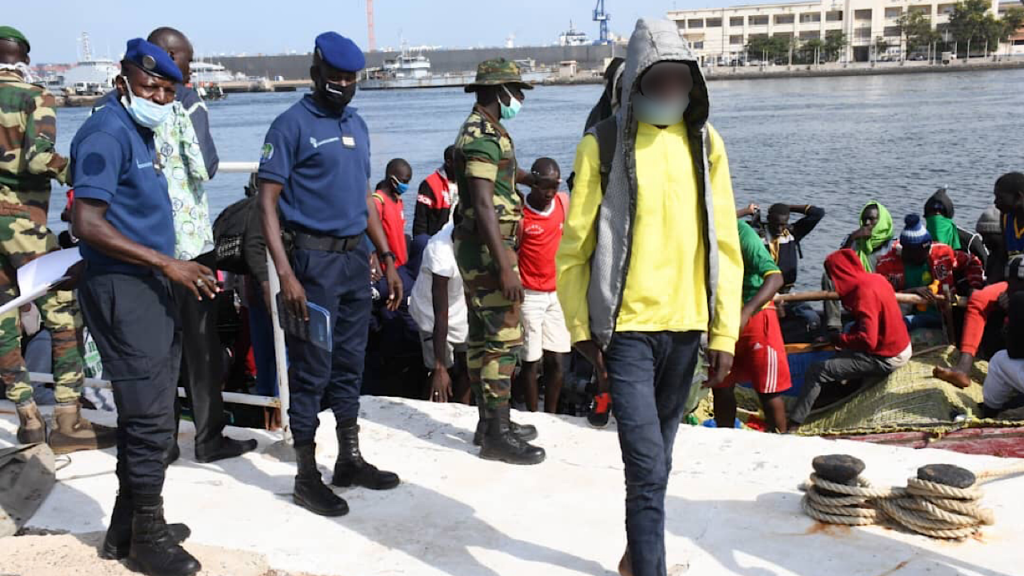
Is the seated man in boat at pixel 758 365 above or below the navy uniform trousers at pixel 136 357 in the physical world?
below

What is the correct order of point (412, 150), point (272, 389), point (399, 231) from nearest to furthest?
1. point (272, 389)
2. point (399, 231)
3. point (412, 150)

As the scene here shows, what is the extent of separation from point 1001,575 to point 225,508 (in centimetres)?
305

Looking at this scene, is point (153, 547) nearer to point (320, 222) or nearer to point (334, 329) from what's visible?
point (334, 329)

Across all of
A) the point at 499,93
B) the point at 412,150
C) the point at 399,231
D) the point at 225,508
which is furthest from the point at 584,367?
the point at 412,150

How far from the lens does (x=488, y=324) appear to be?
4.68 metres

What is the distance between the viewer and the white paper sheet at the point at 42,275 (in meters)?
3.79

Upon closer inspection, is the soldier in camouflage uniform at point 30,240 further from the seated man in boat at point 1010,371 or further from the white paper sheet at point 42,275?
the seated man in boat at point 1010,371

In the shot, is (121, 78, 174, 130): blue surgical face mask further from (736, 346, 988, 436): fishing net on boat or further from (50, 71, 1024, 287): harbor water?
(50, 71, 1024, 287): harbor water

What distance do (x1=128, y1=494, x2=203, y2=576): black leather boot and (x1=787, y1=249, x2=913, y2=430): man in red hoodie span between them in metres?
4.56

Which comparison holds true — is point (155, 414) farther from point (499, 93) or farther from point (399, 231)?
point (399, 231)

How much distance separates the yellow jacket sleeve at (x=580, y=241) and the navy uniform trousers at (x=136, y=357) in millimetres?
1449

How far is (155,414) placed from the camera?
11.2 feet

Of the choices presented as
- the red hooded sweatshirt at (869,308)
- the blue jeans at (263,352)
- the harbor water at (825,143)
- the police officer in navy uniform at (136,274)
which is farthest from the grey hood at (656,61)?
the harbor water at (825,143)

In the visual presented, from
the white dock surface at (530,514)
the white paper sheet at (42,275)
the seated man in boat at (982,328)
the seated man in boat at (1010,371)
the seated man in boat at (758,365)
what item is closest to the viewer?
the white dock surface at (530,514)
